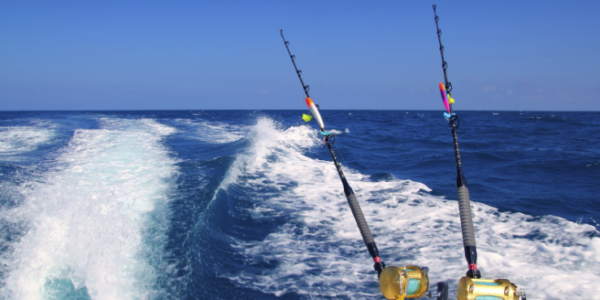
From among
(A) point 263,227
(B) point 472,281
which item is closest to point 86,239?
(A) point 263,227

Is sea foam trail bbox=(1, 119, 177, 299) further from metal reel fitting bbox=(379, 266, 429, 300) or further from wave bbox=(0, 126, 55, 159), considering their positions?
wave bbox=(0, 126, 55, 159)

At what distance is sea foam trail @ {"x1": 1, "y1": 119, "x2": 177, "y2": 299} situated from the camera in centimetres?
351

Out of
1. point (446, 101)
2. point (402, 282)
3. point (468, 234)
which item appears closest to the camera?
point (402, 282)

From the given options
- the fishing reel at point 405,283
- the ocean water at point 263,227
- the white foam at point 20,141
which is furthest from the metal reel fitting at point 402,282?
the white foam at point 20,141

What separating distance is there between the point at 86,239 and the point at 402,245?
393cm

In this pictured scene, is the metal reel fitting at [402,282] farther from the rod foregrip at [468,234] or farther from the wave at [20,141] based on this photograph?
the wave at [20,141]

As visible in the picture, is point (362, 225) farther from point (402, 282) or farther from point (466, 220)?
point (466, 220)

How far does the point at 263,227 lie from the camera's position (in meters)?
5.62

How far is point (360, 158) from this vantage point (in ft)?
42.9

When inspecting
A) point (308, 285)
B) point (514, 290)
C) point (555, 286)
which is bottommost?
point (308, 285)

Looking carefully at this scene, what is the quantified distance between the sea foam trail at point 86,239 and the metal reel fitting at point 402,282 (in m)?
2.44

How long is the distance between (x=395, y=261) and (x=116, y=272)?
Answer: 3.18 meters

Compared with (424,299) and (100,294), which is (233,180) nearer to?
(100,294)

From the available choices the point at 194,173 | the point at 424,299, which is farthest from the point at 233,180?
the point at 424,299
